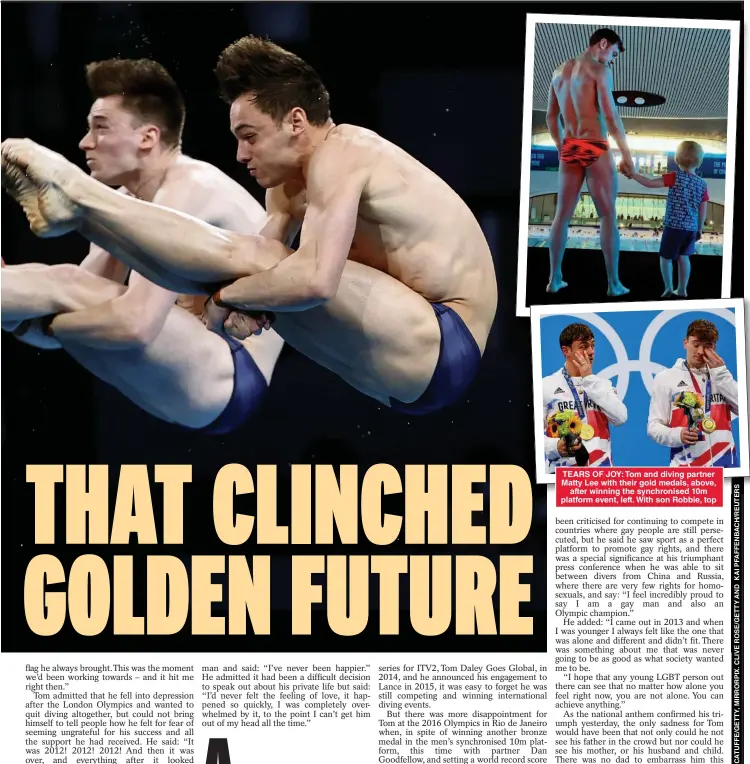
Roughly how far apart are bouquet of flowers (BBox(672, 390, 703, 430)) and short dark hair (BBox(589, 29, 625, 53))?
97cm

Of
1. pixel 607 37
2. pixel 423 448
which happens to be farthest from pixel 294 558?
pixel 607 37

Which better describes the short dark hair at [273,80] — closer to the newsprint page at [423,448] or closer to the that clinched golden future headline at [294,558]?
the newsprint page at [423,448]

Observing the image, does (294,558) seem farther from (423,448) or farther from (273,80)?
(273,80)

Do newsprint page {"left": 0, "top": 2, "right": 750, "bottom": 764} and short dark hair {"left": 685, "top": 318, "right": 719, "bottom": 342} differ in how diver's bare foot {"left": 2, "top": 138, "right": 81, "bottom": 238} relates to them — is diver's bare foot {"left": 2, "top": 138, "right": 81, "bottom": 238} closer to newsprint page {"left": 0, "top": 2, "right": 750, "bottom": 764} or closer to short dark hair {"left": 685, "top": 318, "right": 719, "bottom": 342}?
newsprint page {"left": 0, "top": 2, "right": 750, "bottom": 764}

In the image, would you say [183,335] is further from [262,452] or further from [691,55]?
[691,55]

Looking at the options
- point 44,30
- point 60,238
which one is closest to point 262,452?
point 60,238

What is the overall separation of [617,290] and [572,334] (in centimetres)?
18

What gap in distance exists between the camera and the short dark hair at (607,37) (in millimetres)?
2924

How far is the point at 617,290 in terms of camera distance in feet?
9.68

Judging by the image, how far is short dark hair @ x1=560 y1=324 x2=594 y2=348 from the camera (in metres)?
2.93

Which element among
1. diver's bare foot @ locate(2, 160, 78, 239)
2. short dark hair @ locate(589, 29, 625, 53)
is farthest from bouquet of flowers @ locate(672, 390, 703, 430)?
diver's bare foot @ locate(2, 160, 78, 239)

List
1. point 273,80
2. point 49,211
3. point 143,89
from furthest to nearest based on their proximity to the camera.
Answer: point 143,89 → point 273,80 → point 49,211

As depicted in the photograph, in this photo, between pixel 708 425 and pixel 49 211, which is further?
pixel 708 425

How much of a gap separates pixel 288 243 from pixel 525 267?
0.66 metres
